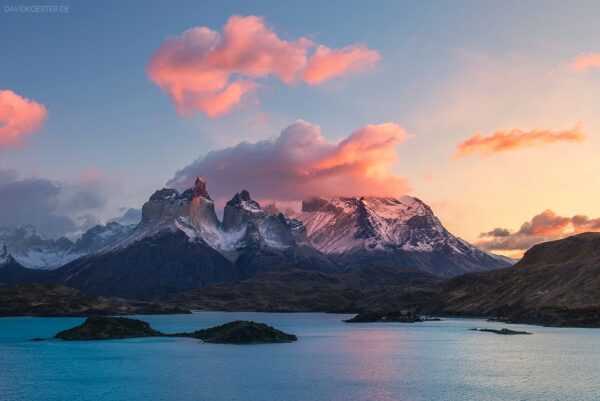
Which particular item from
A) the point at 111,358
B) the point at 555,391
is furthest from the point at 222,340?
the point at 555,391

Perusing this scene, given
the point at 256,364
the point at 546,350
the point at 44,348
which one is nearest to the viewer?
the point at 256,364

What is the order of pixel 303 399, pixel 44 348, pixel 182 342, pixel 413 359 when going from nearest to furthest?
pixel 303 399
pixel 413 359
pixel 44 348
pixel 182 342

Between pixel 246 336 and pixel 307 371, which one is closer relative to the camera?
pixel 307 371

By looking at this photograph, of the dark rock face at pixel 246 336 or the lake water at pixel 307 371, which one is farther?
the dark rock face at pixel 246 336

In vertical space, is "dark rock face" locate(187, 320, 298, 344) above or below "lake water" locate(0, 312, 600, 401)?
above

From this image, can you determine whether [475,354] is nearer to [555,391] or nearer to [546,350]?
[546,350]

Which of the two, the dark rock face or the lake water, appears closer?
the lake water

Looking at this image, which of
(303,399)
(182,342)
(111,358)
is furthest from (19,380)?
(182,342)

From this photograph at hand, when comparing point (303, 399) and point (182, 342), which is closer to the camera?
point (303, 399)
